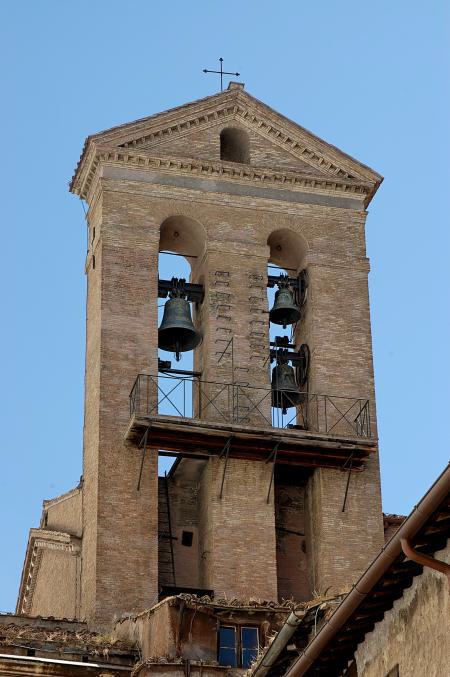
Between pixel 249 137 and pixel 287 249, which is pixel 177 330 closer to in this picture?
pixel 287 249

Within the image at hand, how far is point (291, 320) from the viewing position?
36188 mm

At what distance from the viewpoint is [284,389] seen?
114 ft

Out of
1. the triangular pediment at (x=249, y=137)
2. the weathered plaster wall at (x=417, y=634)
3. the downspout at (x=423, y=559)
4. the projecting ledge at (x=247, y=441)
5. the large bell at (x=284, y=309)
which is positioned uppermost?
the triangular pediment at (x=249, y=137)

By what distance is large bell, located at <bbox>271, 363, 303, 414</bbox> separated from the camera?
34750 millimetres

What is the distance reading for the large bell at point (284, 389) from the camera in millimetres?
34750

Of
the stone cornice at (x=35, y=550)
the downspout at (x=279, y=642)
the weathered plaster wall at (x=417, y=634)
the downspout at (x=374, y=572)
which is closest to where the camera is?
the downspout at (x=374, y=572)

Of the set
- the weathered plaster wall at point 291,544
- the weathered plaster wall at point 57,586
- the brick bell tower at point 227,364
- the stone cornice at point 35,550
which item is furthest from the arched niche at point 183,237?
the weathered plaster wall at point 57,586

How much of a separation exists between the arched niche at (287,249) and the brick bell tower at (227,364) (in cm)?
5

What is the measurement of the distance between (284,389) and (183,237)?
4.23 m

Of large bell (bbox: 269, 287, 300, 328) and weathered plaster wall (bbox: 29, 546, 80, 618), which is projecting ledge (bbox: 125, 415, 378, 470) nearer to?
weathered plaster wall (bbox: 29, 546, 80, 618)

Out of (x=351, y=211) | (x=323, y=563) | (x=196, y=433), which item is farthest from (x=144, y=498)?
(x=351, y=211)

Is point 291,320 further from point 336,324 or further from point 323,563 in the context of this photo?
point 323,563

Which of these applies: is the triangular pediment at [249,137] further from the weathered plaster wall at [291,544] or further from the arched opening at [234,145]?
the weathered plaster wall at [291,544]

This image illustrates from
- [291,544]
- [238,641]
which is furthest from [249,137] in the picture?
[238,641]
